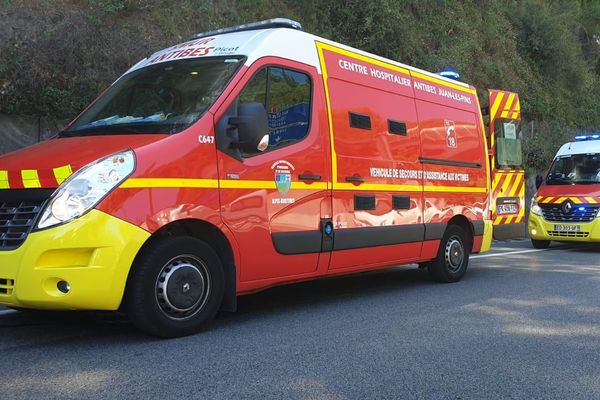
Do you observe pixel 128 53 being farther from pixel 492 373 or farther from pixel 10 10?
pixel 492 373

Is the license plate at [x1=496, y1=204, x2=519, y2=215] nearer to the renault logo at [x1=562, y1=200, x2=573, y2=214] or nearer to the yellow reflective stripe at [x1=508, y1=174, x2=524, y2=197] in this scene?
the yellow reflective stripe at [x1=508, y1=174, x2=524, y2=197]

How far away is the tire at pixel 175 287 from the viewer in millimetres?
4398

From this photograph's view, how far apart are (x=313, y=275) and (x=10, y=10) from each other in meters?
8.48

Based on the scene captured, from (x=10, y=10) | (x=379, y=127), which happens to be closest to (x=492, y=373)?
(x=379, y=127)

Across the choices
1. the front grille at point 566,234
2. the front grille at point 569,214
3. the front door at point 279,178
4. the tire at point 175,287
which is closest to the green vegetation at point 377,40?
the front door at point 279,178

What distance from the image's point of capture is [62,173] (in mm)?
4180

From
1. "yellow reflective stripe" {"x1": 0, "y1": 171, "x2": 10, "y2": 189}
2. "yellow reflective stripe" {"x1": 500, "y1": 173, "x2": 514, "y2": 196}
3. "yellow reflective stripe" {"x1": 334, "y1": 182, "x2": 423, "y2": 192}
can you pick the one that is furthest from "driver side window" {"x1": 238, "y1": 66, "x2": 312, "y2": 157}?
"yellow reflective stripe" {"x1": 500, "y1": 173, "x2": 514, "y2": 196}

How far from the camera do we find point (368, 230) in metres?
6.18

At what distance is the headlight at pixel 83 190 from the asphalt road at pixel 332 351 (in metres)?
1.01

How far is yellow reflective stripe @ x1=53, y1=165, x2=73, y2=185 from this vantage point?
4.16 metres

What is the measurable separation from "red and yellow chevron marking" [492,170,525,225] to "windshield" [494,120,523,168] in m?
0.16

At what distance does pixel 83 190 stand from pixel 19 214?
0.50 m

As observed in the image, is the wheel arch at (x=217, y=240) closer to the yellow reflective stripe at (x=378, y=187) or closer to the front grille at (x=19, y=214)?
the front grille at (x=19, y=214)

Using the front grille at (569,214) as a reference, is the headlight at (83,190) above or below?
above
